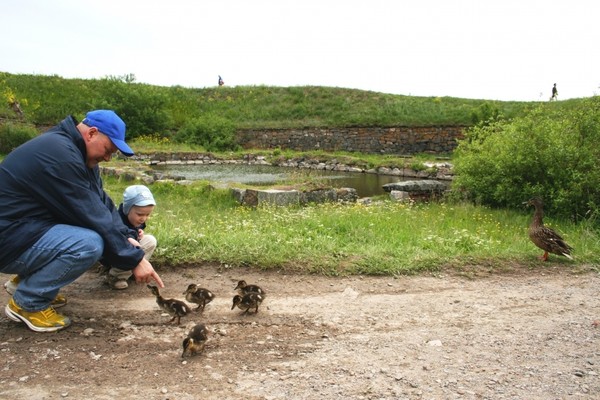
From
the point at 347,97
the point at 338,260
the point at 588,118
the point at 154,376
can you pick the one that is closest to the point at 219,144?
the point at 347,97

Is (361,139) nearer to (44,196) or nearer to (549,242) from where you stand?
(549,242)

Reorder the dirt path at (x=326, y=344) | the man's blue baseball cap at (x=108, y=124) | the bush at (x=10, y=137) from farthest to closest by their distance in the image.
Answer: the bush at (x=10, y=137) → the man's blue baseball cap at (x=108, y=124) → the dirt path at (x=326, y=344)

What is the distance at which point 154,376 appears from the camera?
3865 mm

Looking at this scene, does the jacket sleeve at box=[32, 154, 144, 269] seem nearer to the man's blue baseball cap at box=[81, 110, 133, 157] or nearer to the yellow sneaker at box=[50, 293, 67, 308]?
the man's blue baseball cap at box=[81, 110, 133, 157]

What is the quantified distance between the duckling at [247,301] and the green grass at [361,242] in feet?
4.40

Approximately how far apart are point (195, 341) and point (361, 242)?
412cm

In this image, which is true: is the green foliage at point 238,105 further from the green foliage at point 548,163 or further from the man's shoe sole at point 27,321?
the man's shoe sole at point 27,321

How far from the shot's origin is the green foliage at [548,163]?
35.0 ft

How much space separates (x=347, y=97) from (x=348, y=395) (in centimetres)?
3734

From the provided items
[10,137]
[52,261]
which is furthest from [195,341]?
[10,137]

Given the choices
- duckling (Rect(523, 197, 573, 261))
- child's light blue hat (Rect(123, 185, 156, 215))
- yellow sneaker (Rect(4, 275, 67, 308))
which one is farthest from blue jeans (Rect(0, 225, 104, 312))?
duckling (Rect(523, 197, 573, 261))

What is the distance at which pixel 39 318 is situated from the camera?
4543 mm

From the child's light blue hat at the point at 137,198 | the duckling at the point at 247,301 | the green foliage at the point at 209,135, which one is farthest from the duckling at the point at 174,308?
the green foliage at the point at 209,135

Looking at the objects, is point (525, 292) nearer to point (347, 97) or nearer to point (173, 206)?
point (173, 206)
